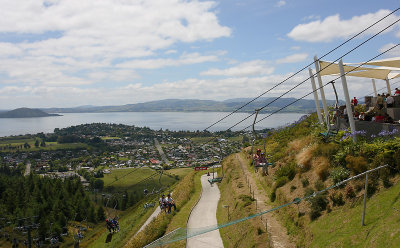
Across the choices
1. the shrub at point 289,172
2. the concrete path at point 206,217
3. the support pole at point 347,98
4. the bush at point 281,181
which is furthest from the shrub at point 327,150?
the concrete path at point 206,217

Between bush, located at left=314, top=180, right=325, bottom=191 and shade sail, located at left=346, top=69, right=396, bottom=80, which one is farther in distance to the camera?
shade sail, located at left=346, top=69, right=396, bottom=80

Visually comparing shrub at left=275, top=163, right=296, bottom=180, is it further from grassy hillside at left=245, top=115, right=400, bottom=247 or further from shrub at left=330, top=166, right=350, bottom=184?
shrub at left=330, top=166, right=350, bottom=184

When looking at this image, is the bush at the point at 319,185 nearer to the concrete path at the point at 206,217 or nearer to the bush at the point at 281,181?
the bush at the point at 281,181

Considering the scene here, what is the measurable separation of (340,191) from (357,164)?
1.52 metres

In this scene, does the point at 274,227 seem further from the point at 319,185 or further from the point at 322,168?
the point at 322,168

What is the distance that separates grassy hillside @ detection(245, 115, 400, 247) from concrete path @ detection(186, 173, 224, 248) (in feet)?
14.7

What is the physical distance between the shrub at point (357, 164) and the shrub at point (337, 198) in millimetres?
1443

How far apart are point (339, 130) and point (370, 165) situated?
527 cm

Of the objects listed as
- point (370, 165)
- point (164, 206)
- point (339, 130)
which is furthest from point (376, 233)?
point (164, 206)

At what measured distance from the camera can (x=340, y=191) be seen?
543 inches

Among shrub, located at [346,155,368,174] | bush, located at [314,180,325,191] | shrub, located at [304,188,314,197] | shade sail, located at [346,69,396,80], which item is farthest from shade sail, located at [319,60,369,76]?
shrub, located at [304,188,314,197]

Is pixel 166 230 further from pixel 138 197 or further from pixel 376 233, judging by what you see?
pixel 138 197

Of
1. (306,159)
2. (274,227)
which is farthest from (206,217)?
(306,159)

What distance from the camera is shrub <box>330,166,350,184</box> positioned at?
47.0ft
